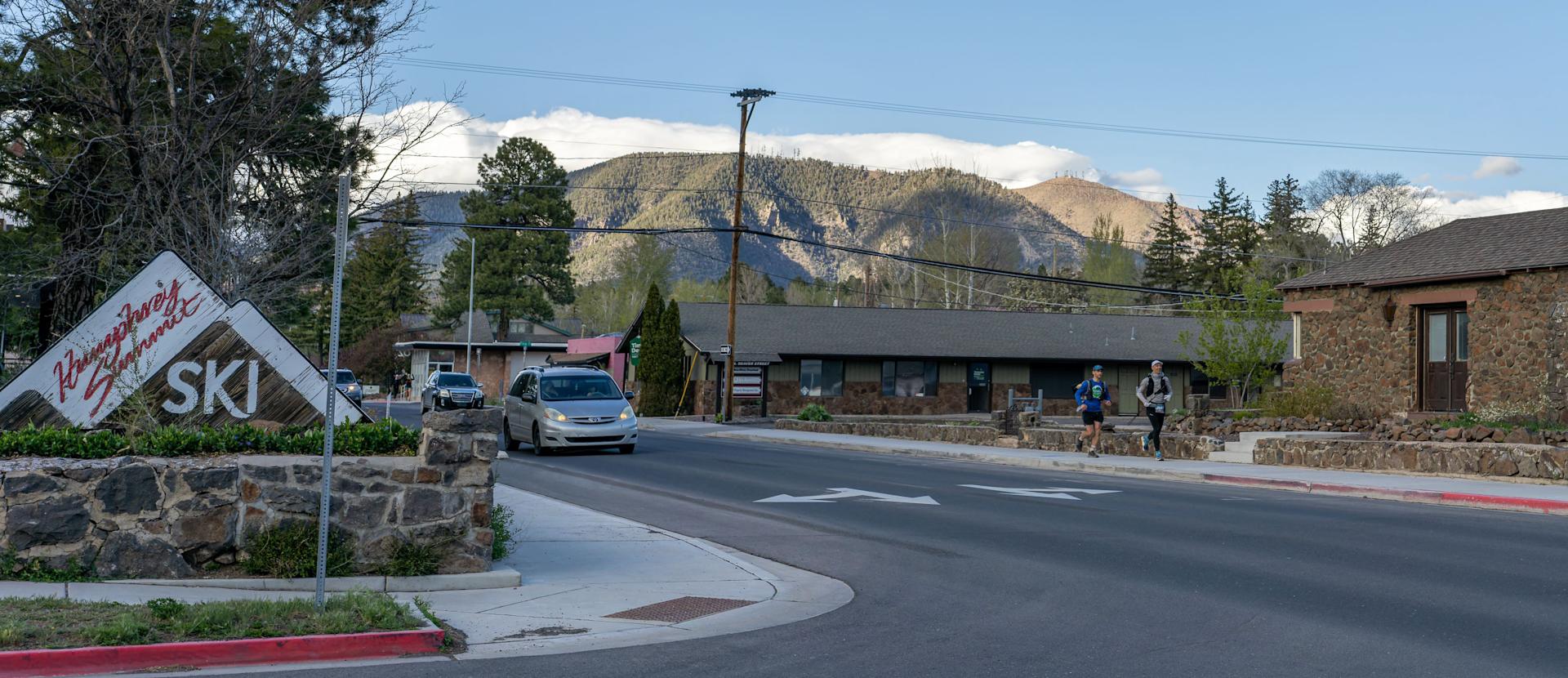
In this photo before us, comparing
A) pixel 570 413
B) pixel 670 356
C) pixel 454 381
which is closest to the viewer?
pixel 570 413

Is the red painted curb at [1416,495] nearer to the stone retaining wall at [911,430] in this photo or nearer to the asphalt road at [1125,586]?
the asphalt road at [1125,586]

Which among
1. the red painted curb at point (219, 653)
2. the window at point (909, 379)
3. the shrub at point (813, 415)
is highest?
the window at point (909, 379)

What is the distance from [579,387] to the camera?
27672 mm

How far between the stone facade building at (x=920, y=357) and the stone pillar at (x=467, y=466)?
138 feet

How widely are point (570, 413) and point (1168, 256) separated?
89.2 meters

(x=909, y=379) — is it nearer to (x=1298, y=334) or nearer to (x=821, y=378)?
(x=821, y=378)

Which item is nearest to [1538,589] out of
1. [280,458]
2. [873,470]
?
[280,458]

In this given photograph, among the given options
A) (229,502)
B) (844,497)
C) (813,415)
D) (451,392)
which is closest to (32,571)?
(229,502)

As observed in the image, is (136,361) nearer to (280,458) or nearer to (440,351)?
(280,458)

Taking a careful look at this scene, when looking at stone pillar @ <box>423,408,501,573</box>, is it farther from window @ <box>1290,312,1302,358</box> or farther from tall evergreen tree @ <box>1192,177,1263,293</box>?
tall evergreen tree @ <box>1192,177,1263,293</box>

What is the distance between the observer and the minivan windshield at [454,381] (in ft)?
153

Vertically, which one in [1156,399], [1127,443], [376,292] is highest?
[376,292]

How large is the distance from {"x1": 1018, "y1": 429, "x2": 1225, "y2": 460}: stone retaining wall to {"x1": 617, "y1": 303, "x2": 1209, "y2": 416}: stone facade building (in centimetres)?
2396

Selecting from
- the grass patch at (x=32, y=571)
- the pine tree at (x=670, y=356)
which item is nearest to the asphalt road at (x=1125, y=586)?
the grass patch at (x=32, y=571)
